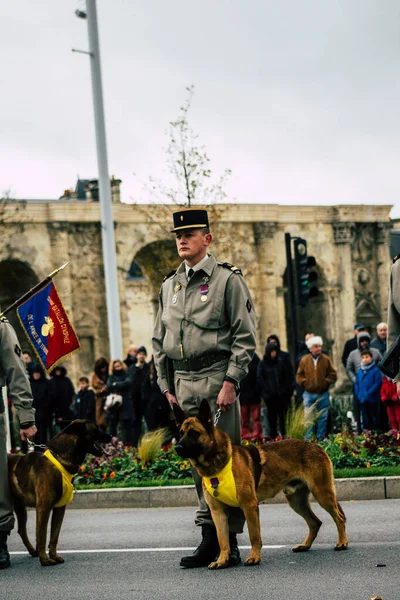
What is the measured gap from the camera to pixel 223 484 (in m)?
7.56

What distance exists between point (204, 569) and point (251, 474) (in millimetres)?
755

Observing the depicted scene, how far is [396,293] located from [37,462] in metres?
2.97

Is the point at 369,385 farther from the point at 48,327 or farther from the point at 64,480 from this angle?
the point at 64,480

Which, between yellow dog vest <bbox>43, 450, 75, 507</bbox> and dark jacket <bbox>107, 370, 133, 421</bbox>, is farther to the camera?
dark jacket <bbox>107, 370, 133, 421</bbox>

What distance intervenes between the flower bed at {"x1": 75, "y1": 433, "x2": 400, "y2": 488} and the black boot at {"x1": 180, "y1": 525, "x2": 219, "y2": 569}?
6.19 metres

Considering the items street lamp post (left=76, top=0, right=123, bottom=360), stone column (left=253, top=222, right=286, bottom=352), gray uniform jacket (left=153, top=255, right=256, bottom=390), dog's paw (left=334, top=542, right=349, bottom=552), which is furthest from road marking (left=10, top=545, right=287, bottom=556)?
stone column (left=253, top=222, right=286, bottom=352)

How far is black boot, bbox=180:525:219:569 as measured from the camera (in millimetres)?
8000

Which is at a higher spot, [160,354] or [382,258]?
[382,258]

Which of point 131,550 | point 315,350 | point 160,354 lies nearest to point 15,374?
point 160,354

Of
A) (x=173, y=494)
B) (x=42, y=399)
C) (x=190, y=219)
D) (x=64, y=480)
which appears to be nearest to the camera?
(x=190, y=219)

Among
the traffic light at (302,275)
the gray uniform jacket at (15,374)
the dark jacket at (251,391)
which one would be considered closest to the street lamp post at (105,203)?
the traffic light at (302,275)

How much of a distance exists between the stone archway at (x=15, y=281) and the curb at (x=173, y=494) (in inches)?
1259

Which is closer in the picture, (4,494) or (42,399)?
(4,494)

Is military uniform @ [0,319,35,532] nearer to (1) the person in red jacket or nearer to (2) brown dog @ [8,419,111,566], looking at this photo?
(2) brown dog @ [8,419,111,566]
